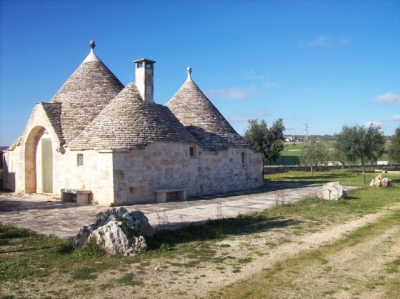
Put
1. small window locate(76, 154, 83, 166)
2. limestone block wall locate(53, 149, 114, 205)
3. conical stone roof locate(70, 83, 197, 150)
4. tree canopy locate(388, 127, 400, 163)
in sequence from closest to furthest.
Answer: limestone block wall locate(53, 149, 114, 205) < conical stone roof locate(70, 83, 197, 150) < small window locate(76, 154, 83, 166) < tree canopy locate(388, 127, 400, 163)

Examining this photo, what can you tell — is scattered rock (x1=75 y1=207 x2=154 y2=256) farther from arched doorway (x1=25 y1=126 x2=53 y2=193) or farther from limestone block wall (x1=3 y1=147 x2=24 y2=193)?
limestone block wall (x1=3 y1=147 x2=24 y2=193)

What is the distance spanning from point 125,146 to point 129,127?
3.80 ft

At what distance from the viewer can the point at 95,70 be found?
20.8 meters

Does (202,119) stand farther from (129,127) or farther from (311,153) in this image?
(311,153)

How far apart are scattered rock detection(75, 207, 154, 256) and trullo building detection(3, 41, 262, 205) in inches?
277

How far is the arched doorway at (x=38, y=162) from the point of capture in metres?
18.8

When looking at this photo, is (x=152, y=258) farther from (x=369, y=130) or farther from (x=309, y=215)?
(x=369, y=130)

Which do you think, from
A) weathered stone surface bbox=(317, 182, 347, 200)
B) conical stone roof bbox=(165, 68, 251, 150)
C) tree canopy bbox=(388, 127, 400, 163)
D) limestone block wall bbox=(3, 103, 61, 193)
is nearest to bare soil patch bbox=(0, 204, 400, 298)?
weathered stone surface bbox=(317, 182, 347, 200)

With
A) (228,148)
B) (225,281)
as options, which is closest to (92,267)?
(225,281)

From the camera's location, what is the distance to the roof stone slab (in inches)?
802

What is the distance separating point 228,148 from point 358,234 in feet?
37.9

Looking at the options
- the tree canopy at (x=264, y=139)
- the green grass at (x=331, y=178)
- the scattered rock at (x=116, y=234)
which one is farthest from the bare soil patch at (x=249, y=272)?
the tree canopy at (x=264, y=139)

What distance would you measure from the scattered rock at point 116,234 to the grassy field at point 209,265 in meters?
0.22

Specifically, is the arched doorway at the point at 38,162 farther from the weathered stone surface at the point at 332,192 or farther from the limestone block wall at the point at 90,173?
the weathered stone surface at the point at 332,192
